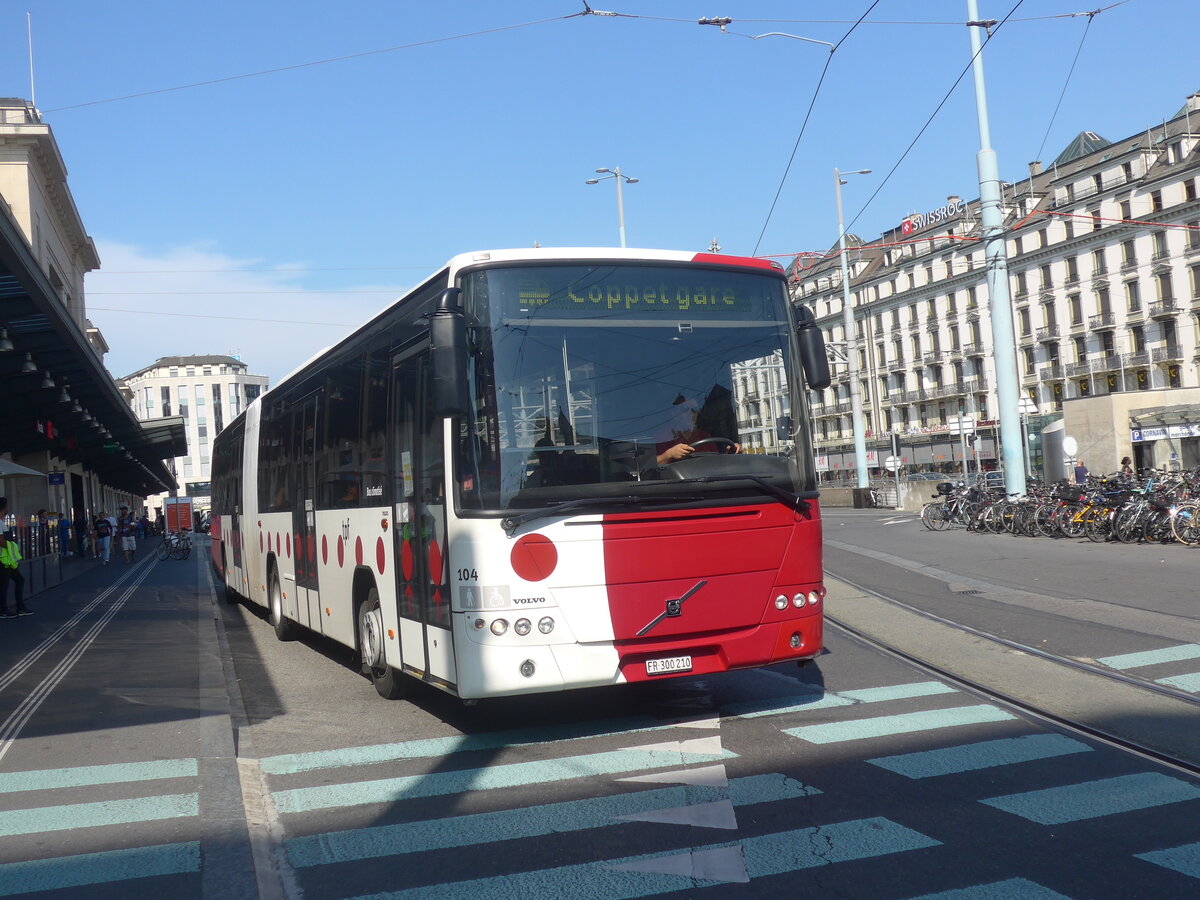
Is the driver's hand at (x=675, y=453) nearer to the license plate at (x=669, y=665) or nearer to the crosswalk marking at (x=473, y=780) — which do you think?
the license plate at (x=669, y=665)

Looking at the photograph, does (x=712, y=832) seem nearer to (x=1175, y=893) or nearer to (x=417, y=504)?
(x=1175, y=893)

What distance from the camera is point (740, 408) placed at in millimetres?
7242

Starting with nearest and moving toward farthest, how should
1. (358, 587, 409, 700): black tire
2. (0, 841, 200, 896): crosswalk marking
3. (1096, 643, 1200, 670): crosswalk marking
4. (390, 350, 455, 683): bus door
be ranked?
(0, 841, 200, 896): crosswalk marking
(390, 350, 455, 683): bus door
(358, 587, 409, 700): black tire
(1096, 643, 1200, 670): crosswalk marking

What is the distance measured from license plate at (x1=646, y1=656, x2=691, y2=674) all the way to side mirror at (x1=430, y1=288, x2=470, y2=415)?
185 centimetres

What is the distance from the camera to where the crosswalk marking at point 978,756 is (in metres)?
5.95

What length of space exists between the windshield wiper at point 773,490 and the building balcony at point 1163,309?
65.9 meters

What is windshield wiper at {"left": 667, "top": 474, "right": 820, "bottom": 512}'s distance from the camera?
701cm

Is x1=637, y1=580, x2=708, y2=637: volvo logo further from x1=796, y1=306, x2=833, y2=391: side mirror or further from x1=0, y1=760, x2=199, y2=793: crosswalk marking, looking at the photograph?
x1=0, y1=760, x2=199, y2=793: crosswalk marking

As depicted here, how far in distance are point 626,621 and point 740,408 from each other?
59.1 inches

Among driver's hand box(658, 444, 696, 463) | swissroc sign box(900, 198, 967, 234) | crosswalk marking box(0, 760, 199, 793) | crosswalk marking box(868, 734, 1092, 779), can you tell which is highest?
swissroc sign box(900, 198, 967, 234)

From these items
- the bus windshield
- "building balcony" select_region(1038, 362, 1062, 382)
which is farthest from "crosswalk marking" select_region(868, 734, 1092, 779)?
"building balcony" select_region(1038, 362, 1062, 382)

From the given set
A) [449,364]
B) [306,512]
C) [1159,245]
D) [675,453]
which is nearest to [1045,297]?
[1159,245]

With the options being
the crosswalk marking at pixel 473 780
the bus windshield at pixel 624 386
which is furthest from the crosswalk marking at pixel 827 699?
the bus windshield at pixel 624 386

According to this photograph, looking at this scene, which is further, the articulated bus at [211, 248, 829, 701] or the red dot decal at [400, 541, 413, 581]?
the red dot decal at [400, 541, 413, 581]
